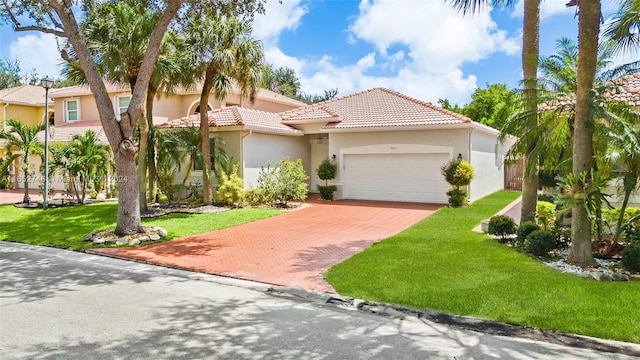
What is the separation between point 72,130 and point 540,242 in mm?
27528

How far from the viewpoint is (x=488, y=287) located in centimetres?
704

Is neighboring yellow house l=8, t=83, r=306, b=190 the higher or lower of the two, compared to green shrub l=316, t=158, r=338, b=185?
higher

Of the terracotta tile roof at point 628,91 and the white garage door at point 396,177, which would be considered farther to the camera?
the white garage door at point 396,177

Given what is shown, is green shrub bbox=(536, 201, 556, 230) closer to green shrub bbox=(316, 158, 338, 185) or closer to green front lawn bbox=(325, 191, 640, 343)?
green front lawn bbox=(325, 191, 640, 343)

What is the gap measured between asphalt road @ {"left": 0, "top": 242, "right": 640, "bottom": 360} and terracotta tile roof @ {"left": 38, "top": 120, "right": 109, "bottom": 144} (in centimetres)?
1958

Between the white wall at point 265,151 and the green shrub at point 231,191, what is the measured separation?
1244 millimetres

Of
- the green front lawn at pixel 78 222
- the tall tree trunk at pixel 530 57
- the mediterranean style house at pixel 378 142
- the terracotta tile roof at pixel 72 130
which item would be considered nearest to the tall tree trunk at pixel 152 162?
the green front lawn at pixel 78 222

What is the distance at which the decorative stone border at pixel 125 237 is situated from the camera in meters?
11.2

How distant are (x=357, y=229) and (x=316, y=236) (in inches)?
64.7

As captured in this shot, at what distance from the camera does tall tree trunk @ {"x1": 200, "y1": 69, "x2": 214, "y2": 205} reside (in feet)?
55.8

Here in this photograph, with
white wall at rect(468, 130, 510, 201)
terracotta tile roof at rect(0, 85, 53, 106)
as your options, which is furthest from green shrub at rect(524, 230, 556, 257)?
terracotta tile roof at rect(0, 85, 53, 106)

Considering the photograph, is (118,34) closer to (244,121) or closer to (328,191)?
(244,121)

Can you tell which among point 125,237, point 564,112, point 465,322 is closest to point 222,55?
point 125,237

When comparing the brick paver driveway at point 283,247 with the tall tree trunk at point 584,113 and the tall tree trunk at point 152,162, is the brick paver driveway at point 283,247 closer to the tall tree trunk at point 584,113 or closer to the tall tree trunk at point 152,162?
the tall tree trunk at point 584,113
